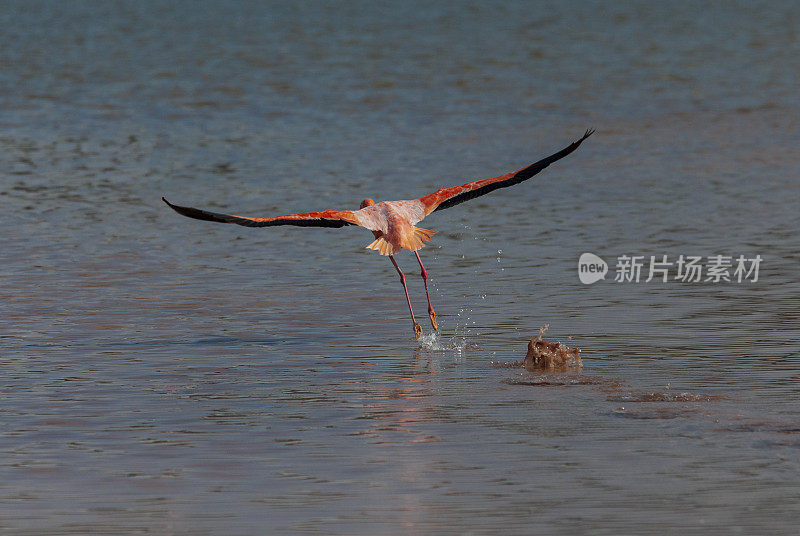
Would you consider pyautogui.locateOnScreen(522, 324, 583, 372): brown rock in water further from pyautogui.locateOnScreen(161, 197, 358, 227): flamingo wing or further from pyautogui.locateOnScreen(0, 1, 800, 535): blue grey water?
pyautogui.locateOnScreen(161, 197, 358, 227): flamingo wing

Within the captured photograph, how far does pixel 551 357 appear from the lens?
1324 centimetres

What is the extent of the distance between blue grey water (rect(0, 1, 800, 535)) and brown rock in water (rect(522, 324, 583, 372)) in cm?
23

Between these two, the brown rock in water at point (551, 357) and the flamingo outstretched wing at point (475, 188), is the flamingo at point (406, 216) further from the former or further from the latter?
the brown rock in water at point (551, 357)

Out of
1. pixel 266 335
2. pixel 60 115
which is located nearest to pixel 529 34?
pixel 60 115

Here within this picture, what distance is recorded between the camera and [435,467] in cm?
1017

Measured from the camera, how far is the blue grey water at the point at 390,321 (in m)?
9.63

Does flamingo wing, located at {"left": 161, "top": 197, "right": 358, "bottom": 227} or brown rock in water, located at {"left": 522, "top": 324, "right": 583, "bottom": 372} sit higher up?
flamingo wing, located at {"left": 161, "top": 197, "right": 358, "bottom": 227}

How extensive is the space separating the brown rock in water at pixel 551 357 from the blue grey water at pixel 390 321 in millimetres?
231

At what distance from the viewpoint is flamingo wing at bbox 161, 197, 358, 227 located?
42.9 feet

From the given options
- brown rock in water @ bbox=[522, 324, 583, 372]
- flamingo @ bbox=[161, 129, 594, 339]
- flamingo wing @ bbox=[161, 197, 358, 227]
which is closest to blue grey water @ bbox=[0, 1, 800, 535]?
brown rock in water @ bbox=[522, 324, 583, 372]

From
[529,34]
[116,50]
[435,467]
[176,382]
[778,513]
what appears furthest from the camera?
[529,34]

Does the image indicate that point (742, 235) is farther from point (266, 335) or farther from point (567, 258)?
point (266, 335)

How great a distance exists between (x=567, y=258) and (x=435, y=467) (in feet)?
29.1

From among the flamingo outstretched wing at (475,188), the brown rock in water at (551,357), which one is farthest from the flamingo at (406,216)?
the brown rock in water at (551,357)
